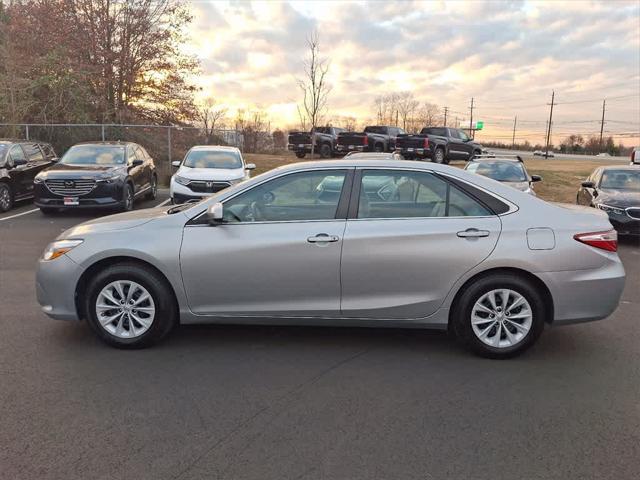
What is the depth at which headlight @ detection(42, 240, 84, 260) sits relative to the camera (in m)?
4.51

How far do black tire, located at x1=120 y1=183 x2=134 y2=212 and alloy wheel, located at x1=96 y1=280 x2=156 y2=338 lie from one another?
8216 mm

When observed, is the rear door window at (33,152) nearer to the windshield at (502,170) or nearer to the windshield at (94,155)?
the windshield at (94,155)

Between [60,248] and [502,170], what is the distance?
1130 cm

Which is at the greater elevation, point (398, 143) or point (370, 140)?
point (370, 140)

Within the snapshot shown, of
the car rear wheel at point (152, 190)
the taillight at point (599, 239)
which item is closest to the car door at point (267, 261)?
the taillight at point (599, 239)

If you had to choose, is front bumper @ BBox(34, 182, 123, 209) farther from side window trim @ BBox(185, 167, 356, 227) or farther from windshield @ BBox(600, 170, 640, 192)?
windshield @ BBox(600, 170, 640, 192)

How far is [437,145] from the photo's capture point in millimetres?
25094

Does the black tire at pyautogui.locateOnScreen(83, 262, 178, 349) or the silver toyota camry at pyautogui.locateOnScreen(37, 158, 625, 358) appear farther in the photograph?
the black tire at pyautogui.locateOnScreen(83, 262, 178, 349)

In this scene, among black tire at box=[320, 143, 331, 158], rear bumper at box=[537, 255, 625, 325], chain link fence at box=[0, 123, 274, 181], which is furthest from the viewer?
black tire at box=[320, 143, 331, 158]

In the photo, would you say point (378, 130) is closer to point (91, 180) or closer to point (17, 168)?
point (17, 168)

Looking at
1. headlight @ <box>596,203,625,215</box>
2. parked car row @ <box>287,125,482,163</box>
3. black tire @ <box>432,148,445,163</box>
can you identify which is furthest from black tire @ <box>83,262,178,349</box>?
black tire @ <box>432,148,445,163</box>

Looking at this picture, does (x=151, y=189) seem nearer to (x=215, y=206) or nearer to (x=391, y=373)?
(x=215, y=206)

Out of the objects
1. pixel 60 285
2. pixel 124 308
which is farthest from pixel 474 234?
pixel 60 285

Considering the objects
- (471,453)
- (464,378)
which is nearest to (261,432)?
(471,453)
